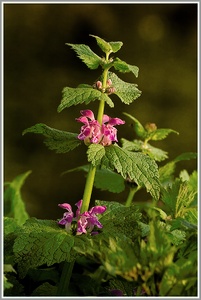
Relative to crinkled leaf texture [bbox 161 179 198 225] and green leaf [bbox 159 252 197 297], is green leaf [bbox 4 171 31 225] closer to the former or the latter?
crinkled leaf texture [bbox 161 179 198 225]

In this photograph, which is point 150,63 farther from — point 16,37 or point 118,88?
point 118,88

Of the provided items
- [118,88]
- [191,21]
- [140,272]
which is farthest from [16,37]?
[140,272]

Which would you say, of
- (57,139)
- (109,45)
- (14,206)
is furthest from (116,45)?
(14,206)

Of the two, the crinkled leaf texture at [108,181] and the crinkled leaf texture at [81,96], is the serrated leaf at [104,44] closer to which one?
the crinkled leaf texture at [81,96]

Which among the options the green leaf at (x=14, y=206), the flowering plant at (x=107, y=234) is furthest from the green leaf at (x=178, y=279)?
the green leaf at (x=14, y=206)

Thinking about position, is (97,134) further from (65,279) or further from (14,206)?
(14,206)

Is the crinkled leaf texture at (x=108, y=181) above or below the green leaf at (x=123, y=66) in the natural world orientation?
below
